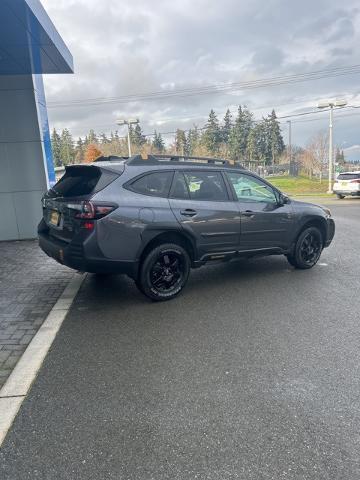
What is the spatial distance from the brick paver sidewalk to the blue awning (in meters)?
3.85

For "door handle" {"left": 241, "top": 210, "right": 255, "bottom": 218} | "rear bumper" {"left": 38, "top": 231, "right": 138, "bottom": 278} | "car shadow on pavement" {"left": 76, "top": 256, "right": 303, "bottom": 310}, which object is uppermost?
"door handle" {"left": 241, "top": 210, "right": 255, "bottom": 218}

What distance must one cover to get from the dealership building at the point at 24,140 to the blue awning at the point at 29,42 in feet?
0.07

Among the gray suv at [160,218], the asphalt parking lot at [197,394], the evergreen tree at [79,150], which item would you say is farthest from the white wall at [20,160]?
the evergreen tree at [79,150]

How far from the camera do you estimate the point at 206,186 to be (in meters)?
5.18

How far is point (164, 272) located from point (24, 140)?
Answer: 571cm

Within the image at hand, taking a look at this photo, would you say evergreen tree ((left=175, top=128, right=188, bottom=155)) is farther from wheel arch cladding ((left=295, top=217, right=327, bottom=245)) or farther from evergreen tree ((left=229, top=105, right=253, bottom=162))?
wheel arch cladding ((left=295, top=217, right=327, bottom=245))

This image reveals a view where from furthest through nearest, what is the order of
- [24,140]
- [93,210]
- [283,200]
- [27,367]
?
[24,140] → [283,200] → [93,210] → [27,367]

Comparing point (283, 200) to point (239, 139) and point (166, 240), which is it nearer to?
point (166, 240)

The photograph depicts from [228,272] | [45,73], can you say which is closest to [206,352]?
[228,272]

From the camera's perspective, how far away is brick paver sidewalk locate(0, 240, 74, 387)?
3691 mm

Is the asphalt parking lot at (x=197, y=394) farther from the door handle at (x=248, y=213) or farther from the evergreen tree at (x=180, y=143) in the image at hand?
the evergreen tree at (x=180, y=143)

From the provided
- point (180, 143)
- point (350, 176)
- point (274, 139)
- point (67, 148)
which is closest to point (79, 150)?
point (67, 148)

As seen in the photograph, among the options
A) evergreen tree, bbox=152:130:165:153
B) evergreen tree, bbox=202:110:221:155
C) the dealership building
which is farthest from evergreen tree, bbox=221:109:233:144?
the dealership building

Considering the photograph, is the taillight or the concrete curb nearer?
the concrete curb
